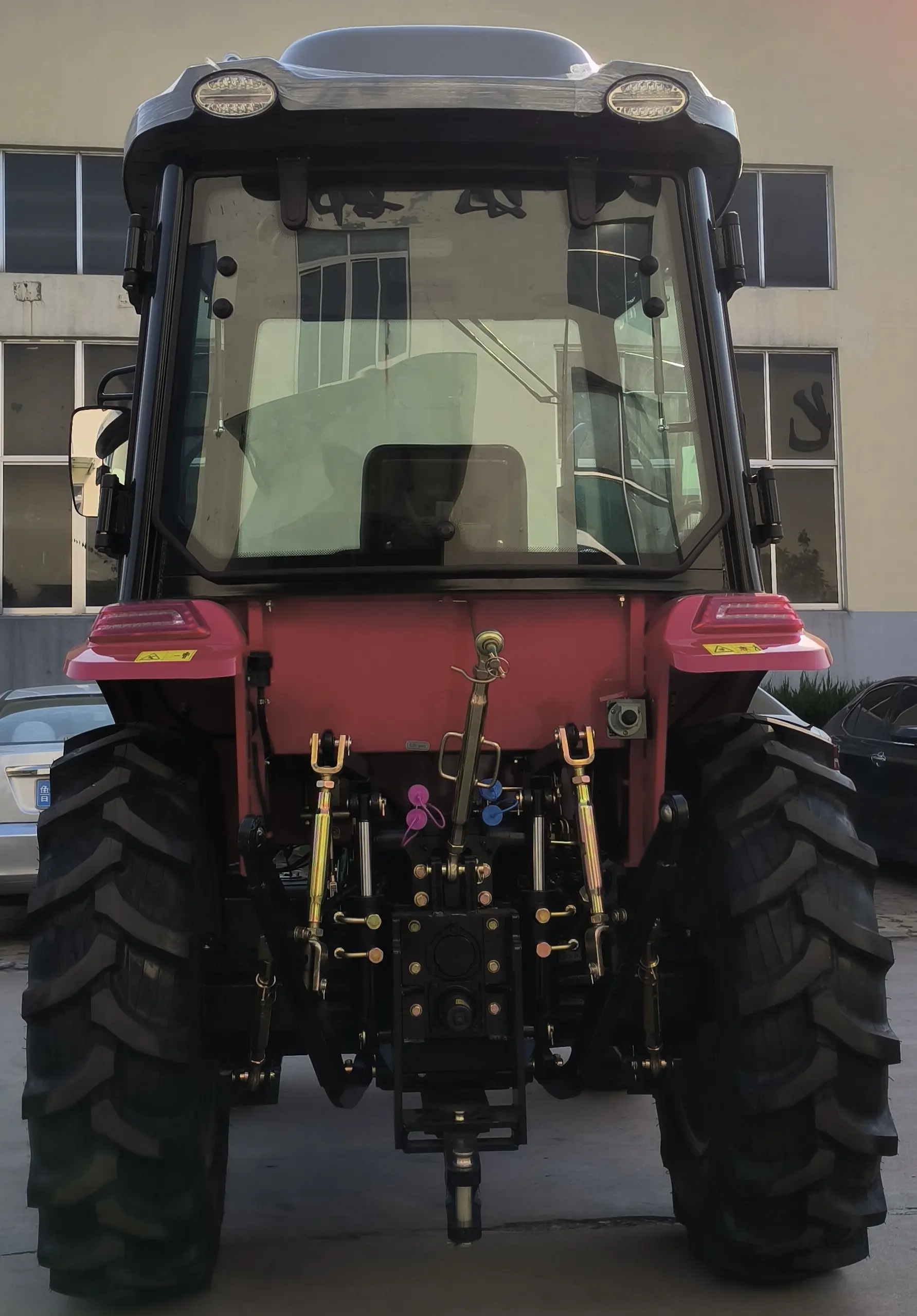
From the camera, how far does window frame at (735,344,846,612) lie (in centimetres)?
1891

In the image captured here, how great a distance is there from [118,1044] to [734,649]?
65.0 inches

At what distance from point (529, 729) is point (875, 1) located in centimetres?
1802

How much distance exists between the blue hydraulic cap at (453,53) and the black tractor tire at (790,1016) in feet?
6.49

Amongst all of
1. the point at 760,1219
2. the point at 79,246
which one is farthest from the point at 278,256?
the point at 79,246

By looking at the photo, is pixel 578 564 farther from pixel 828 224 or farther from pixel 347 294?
pixel 828 224

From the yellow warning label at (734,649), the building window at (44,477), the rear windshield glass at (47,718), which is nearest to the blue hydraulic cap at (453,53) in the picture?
the yellow warning label at (734,649)

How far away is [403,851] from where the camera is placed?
3.63 meters

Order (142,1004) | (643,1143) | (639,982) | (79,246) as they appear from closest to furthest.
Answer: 1. (142,1004)
2. (639,982)
3. (643,1143)
4. (79,246)

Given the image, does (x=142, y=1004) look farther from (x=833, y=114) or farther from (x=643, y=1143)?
(x=833, y=114)

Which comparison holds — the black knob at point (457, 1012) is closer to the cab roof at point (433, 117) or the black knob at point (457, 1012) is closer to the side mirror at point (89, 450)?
the side mirror at point (89, 450)

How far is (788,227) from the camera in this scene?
1895 centimetres

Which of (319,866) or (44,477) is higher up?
(44,477)

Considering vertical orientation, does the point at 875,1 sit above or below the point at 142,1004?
above

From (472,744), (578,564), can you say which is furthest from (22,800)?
(472,744)
